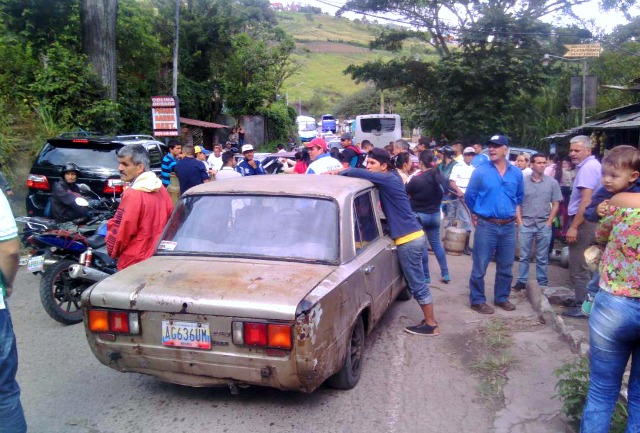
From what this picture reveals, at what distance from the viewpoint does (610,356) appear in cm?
302

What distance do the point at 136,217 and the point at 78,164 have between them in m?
4.85

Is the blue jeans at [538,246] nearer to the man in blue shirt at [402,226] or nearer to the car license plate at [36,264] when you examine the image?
the man in blue shirt at [402,226]

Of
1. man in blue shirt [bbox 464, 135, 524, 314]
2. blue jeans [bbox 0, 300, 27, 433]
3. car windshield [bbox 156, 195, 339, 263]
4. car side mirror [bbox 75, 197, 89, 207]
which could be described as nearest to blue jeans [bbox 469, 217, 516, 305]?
man in blue shirt [bbox 464, 135, 524, 314]

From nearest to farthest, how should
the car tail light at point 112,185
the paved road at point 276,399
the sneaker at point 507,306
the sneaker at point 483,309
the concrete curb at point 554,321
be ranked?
the paved road at point 276,399 < the concrete curb at point 554,321 < the sneaker at point 483,309 < the sneaker at point 507,306 < the car tail light at point 112,185

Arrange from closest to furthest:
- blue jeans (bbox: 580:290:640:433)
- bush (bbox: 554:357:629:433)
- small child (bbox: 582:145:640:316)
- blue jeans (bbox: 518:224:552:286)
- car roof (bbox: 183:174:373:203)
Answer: blue jeans (bbox: 580:290:640:433) < small child (bbox: 582:145:640:316) < bush (bbox: 554:357:629:433) < car roof (bbox: 183:174:373:203) < blue jeans (bbox: 518:224:552:286)

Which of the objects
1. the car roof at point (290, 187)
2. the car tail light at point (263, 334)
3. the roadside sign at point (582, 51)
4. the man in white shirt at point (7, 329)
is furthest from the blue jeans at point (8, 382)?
the roadside sign at point (582, 51)

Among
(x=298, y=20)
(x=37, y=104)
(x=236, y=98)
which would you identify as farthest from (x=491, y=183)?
(x=298, y=20)

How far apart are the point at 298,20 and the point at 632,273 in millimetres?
148060

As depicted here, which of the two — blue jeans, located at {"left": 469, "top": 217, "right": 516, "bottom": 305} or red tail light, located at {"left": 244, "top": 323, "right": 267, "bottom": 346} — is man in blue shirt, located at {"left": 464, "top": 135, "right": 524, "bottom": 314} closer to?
blue jeans, located at {"left": 469, "top": 217, "right": 516, "bottom": 305}

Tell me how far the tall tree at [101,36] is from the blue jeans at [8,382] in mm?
14620

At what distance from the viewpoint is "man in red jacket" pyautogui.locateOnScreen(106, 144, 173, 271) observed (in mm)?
4773

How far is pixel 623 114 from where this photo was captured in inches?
506

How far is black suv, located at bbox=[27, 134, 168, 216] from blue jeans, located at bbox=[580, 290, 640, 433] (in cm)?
754

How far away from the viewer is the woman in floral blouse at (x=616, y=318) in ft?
9.59
